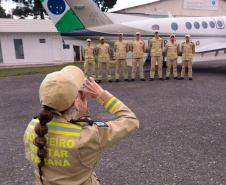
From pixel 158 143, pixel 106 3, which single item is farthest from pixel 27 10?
pixel 158 143

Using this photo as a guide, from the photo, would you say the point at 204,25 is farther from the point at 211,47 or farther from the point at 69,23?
the point at 69,23

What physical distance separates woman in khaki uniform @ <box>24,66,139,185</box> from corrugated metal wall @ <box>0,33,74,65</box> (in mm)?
19427

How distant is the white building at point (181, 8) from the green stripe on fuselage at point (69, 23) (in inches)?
756

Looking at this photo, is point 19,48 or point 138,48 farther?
point 19,48

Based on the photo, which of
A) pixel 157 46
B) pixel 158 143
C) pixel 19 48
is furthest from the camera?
pixel 19 48

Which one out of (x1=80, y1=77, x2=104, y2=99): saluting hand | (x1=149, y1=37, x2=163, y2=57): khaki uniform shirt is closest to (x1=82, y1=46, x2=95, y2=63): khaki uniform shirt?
(x1=149, y1=37, x2=163, y2=57): khaki uniform shirt

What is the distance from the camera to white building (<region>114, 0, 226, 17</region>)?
27938 mm

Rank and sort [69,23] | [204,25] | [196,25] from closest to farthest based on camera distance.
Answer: [69,23], [196,25], [204,25]

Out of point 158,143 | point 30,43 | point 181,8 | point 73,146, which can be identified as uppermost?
point 181,8

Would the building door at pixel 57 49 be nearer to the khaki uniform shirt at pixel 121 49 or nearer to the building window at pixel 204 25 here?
the khaki uniform shirt at pixel 121 49

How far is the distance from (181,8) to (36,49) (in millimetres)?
21375

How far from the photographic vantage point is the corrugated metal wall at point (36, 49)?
18.7m

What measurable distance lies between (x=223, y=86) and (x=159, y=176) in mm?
6642

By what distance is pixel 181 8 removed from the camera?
97.7 feet
